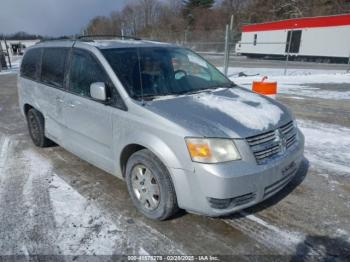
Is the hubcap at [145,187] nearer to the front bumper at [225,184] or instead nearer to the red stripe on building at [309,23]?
the front bumper at [225,184]

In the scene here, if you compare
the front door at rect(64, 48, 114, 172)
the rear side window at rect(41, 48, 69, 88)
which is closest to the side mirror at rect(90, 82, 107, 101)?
the front door at rect(64, 48, 114, 172)

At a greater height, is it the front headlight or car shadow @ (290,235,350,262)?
the front headlight

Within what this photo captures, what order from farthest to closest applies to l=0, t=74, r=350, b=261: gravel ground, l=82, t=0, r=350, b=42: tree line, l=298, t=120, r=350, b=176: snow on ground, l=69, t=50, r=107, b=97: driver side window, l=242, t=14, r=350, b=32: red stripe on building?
l=82, t=0, r=350, b=42: tree line → l=242, t=14, r=350, b=32: red stripe on building → l=298, t=120, r=350, b=176: snow on ground → l=69, t=50, r=107, b=97: driver side window → l=0, t=74, r=350, b=261: gravel ground

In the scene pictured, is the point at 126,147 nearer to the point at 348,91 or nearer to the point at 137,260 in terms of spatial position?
the point at 137,260

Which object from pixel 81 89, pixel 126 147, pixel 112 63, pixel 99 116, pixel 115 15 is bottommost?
pixel 126 147

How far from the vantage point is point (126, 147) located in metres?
3.14

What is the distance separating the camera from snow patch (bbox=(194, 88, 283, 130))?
2857mm

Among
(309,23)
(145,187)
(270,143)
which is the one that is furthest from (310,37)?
(145,187)

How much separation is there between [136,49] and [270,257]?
2.72 m

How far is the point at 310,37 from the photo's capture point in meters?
28.3

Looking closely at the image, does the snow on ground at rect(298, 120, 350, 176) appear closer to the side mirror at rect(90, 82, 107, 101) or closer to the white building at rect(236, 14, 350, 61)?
the side mirror at rect(90, 82, 107, 101)

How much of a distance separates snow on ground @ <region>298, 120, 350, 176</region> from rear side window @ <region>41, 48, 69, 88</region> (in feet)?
12.5

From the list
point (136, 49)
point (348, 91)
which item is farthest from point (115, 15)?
point (136, 49)

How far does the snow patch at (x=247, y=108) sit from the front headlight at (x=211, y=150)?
0.33 m
